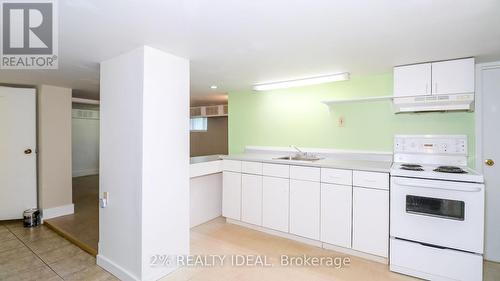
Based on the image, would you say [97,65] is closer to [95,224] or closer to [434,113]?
Answer: [95,224]

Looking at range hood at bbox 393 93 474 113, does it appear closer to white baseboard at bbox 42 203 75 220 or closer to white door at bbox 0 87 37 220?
white baseboard at bbox 42 203 75 220

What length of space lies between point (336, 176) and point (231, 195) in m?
1.51

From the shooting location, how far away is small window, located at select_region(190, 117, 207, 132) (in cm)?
661

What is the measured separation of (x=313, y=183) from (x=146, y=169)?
1.78 m

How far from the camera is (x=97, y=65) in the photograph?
8.31 ft

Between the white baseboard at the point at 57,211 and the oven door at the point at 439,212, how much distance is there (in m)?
4.44

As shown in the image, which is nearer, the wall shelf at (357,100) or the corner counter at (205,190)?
the wall shelf at (357,100)

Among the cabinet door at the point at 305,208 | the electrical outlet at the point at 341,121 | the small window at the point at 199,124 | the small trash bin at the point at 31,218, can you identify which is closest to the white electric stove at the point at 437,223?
the cabinet door at the point at 305,208

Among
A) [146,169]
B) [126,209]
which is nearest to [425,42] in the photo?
[146,169]

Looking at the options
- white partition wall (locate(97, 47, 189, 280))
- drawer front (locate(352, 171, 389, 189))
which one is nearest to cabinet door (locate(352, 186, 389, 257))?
drawer front (locate(352, 171, 389, 189))

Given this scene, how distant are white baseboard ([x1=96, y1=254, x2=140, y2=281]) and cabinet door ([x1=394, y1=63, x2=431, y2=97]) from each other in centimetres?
312

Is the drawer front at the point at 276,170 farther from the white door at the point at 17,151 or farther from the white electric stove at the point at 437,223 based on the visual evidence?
the white door at the point at 17,151

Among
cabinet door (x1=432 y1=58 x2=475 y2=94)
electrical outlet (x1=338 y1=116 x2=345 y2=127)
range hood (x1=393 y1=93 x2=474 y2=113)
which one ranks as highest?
cabinet door (x1=432 y1=58 x2=475 y2=94)

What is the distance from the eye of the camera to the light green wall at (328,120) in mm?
2734
